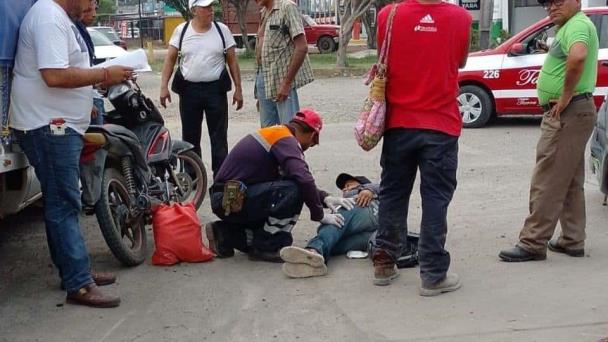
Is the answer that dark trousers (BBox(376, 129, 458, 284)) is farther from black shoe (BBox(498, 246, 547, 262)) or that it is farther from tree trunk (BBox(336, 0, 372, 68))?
tree trunk (BBox(336, 0, 372, 68))

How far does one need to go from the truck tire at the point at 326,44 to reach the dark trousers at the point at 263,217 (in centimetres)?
3339

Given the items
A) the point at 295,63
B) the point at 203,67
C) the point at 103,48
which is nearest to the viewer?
the point at 295,63

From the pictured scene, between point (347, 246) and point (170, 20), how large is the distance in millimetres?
45395

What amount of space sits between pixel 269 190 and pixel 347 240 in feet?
2.34

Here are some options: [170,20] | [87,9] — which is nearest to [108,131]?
[87,9]

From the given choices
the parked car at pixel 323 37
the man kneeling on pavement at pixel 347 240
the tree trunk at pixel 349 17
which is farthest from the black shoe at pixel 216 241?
the parked car at pixel 323 37

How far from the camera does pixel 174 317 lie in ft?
16.4

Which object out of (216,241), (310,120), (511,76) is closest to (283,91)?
(310,120)

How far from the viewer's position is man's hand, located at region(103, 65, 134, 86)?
5.00 meters

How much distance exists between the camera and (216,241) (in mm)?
6176

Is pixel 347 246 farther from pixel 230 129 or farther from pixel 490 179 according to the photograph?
pixel 230 129

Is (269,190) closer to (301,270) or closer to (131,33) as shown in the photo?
(301,270)

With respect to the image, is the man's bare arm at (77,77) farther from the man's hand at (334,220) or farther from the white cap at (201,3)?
the white cap at (201,3)

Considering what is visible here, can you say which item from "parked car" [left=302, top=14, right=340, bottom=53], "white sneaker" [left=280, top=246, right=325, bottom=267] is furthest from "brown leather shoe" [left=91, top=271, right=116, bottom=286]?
"parked car" [left=302, top=14, right=340, bottom=53]
